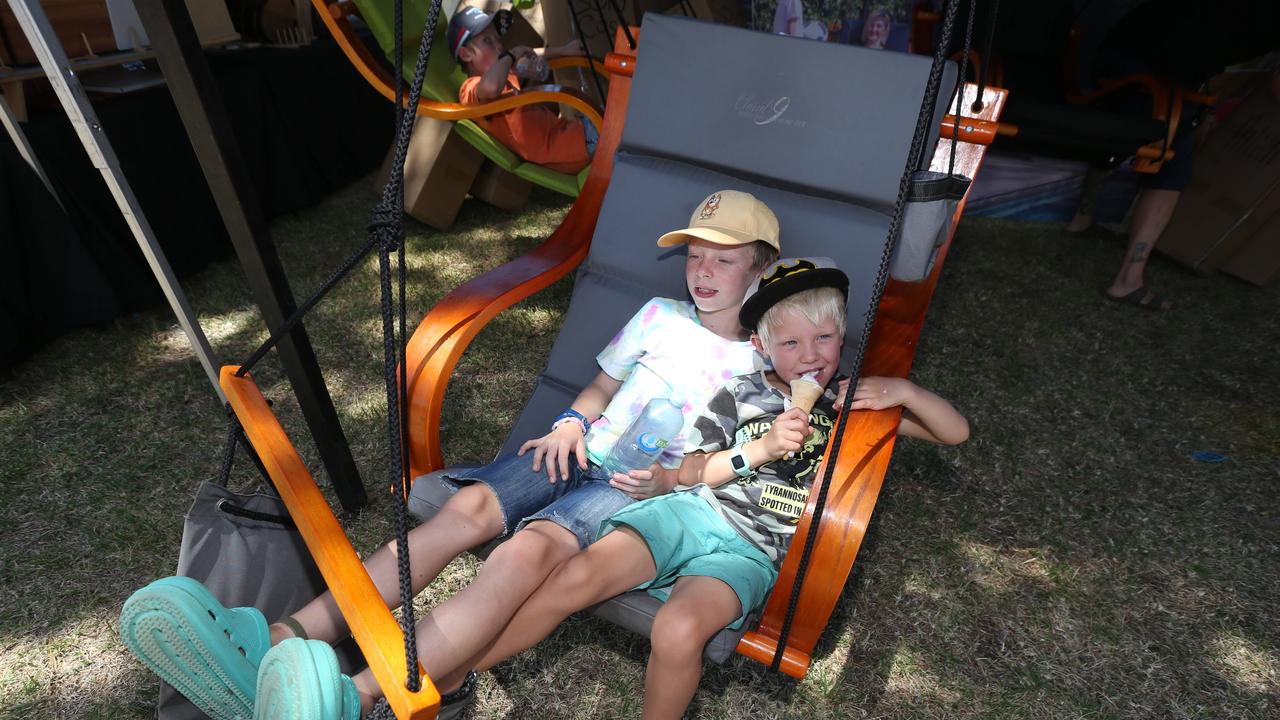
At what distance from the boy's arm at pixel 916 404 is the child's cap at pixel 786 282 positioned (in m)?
0.24

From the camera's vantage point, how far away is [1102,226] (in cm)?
407

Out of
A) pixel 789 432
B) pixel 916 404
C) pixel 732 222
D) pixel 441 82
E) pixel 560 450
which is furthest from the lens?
pixel 441 82

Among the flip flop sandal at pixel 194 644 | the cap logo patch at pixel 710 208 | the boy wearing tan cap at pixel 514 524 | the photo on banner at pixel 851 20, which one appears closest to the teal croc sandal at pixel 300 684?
the boy wearing tan cap at pixel 514 524

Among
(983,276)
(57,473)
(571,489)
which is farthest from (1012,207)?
(57,473)

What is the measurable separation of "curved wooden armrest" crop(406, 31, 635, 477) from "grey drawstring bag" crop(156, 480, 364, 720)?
0.32 metres

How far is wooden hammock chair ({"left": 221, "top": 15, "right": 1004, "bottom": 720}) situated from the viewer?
69.5 inches

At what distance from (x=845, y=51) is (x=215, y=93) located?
152 cm

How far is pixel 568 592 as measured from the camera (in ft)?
4.66

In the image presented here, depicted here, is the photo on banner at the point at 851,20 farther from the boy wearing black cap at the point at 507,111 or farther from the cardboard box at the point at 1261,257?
the cardboard box at the point at 1261,257

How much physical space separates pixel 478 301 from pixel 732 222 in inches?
26.4

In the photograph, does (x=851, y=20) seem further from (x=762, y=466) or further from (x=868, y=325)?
(x=868, y=325)

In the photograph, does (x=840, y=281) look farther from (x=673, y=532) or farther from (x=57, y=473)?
(x=57, y=473)

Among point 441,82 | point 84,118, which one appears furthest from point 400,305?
point 441,82

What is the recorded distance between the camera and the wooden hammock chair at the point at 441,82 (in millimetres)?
3002
